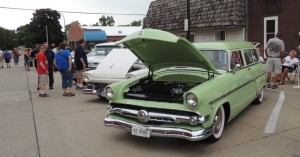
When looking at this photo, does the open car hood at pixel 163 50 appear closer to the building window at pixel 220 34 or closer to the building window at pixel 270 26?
the building window at pixel 270 26

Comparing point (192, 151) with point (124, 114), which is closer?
point (192, 151)

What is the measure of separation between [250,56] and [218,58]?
1512 mm

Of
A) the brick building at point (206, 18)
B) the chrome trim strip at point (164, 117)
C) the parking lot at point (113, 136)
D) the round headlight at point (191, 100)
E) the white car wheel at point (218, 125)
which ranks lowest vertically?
the parking lot at point (113, 136)

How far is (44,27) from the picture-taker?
79500 mm

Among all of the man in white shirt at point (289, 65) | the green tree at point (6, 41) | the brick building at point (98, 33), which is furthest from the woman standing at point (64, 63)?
the green tree at point (6, 41)

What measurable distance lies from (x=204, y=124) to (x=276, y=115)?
2922mm

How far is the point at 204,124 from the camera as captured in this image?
4.38 meters

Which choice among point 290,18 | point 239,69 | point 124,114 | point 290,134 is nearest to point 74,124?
point 124,114

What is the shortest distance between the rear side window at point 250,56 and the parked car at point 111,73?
8.40 ft

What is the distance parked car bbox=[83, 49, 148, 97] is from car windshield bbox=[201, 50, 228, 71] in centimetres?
230

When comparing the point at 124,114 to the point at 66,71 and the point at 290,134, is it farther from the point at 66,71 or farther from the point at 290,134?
the point at 66,71

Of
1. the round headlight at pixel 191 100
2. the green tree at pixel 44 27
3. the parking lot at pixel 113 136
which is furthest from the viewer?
the green tree at pixel 44 27

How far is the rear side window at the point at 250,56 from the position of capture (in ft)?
22.0

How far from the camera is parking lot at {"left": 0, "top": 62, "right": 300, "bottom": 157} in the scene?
15.2 feet
